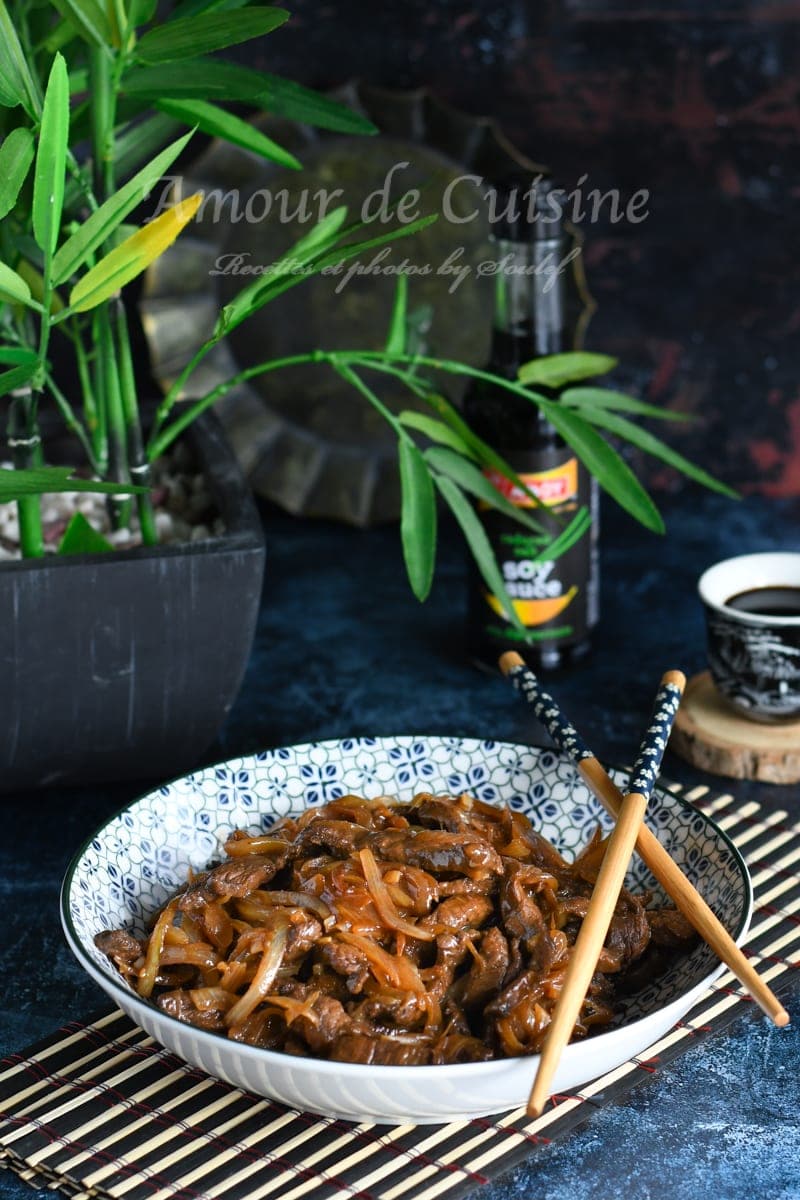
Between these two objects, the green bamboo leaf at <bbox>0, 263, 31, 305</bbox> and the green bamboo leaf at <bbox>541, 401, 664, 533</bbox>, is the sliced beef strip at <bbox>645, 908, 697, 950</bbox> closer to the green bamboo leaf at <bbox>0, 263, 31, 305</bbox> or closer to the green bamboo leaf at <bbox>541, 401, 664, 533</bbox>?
the green bamboo leaf at <bbox>541, 401, 664, 533</bbox>

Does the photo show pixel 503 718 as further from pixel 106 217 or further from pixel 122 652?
pixel 106 217

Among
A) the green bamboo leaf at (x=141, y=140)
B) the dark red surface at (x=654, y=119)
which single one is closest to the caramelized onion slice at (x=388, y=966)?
the green bamboo leaf at (x=141, y=140)

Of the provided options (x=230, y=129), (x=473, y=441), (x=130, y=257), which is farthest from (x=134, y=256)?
(x=473, y=441)

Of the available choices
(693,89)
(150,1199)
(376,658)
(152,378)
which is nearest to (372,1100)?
(150,1199)

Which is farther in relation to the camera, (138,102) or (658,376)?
(658,376)

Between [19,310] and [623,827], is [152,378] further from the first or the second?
[623,827]

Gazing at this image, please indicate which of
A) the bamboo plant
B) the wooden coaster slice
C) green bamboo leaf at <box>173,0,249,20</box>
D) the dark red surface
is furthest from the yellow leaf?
the dark red surface
